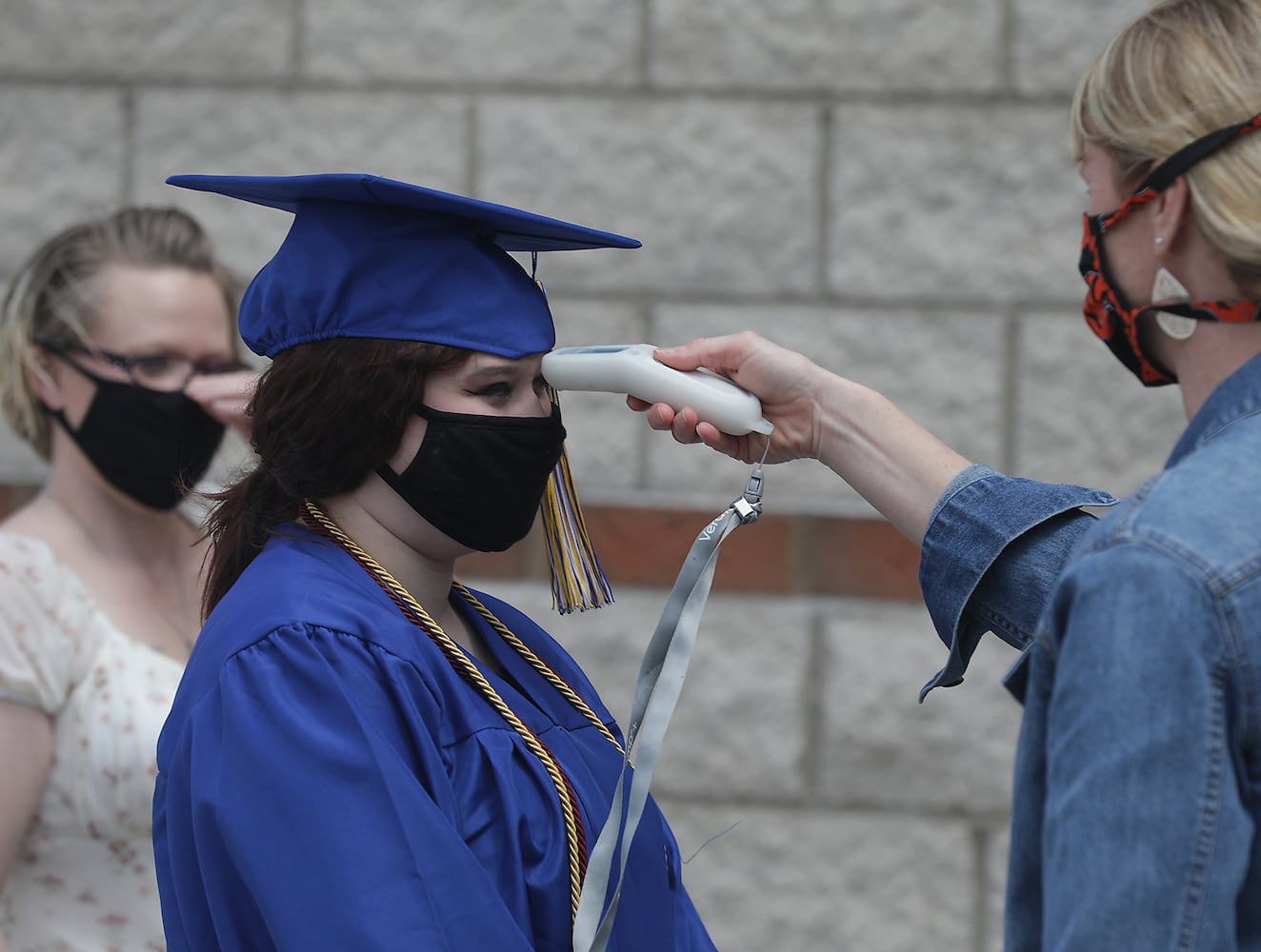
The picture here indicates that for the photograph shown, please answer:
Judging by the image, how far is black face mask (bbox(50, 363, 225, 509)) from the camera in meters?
2.64

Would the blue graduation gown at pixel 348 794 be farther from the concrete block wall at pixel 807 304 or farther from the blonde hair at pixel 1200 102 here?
the concrete block wall at pixel 807 304

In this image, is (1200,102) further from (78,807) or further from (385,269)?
(78,807)

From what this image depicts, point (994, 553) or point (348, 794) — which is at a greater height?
point (994, 553)

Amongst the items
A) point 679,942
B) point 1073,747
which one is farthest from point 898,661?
point 1073,747

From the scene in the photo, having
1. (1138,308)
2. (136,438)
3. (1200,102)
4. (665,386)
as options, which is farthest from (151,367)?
(1200,102)

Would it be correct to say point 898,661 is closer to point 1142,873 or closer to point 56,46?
point 1142,873

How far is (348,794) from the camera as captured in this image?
147cm

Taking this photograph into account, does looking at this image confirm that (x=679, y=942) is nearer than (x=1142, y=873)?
No

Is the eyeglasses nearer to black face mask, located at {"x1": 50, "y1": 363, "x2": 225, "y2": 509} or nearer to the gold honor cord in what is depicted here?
black face mask, located at {"x1": 50, "y1": 363, "x2": 225, "y2": 509}

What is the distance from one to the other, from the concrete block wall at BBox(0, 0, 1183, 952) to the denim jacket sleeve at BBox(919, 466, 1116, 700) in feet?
5.81

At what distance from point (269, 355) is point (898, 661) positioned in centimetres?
223

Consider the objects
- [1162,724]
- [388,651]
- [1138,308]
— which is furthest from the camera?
[388,651]

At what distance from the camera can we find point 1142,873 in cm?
115

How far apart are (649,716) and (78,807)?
44.5 inches
